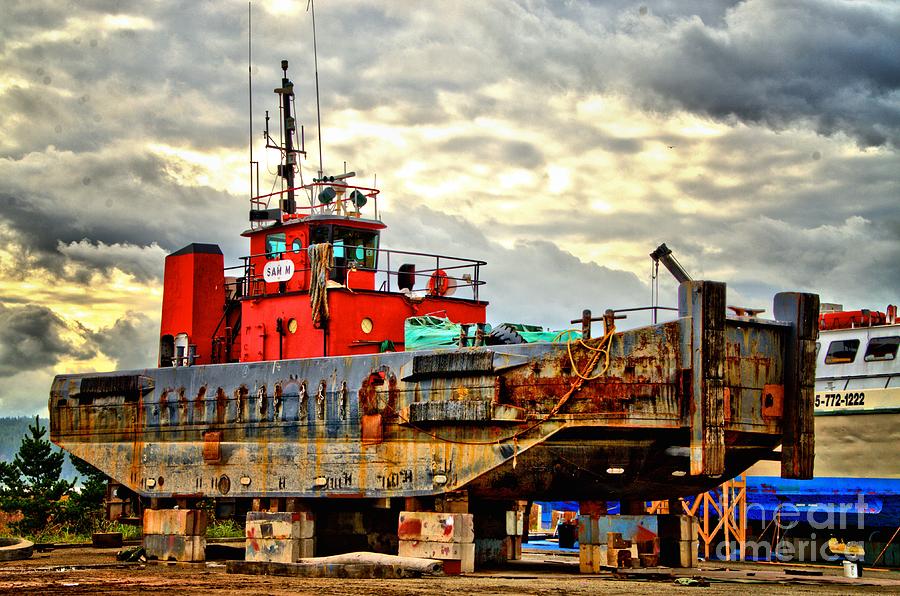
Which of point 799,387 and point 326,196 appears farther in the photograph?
point 326,196

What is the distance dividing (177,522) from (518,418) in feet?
31.5

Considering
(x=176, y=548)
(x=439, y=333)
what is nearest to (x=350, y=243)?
(x=439, y=333)

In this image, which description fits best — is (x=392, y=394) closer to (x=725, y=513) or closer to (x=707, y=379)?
(x=707, y=379)

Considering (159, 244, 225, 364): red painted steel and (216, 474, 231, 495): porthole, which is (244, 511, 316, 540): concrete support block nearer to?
(216, 474, 231, 495): porthole

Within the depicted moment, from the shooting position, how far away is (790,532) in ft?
114

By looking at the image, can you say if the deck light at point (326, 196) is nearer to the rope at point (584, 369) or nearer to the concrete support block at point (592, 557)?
the rope at point (584, 369)

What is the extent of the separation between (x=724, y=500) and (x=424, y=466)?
37.9 feet

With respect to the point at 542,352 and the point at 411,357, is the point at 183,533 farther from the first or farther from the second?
the point at 542,352

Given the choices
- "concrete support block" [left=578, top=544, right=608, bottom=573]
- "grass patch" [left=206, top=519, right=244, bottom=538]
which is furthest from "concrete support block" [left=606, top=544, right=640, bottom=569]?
"grass patch" [left=206, top=519, right=244, bottom=538]

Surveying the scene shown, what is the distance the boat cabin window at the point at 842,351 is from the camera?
129 ft

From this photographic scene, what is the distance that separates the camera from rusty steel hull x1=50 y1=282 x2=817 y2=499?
2362cm

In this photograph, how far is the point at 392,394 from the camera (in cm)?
2586

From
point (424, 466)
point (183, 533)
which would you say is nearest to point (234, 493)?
point (183, 533)

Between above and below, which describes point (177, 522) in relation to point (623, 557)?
above
